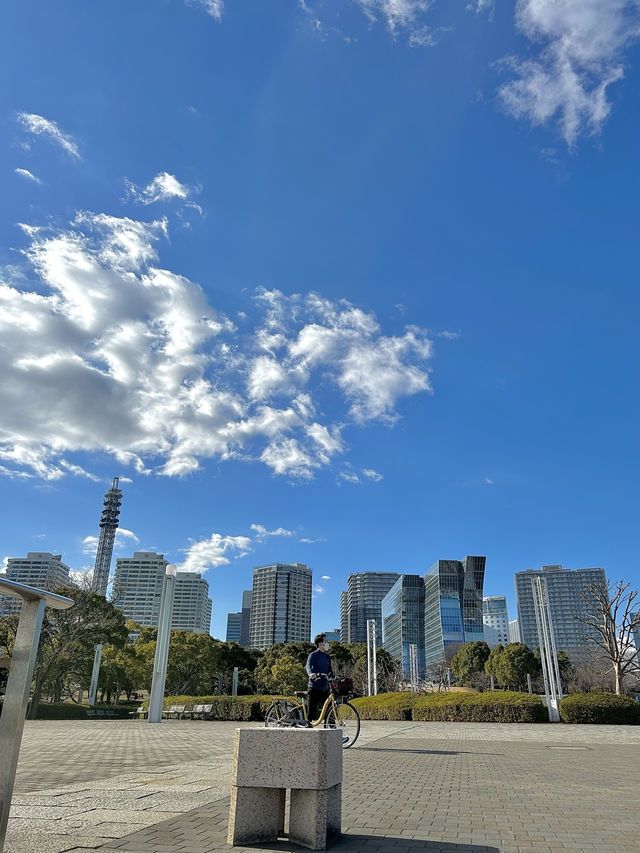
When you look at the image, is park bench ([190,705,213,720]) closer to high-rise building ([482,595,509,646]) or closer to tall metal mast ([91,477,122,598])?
tall metal mast ([91,477,122,598])

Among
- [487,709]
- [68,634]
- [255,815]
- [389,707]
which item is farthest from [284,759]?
[68,634]

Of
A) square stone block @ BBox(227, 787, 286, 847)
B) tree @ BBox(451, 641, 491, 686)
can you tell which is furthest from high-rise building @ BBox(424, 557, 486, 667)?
square stone block @ BBox(227, 787, 286, 847)

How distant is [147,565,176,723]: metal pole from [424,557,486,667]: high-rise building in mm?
102253

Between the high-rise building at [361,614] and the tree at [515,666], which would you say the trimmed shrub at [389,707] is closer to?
the tree at [515,666]

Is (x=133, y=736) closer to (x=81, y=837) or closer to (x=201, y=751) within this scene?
(x=201, y=751)

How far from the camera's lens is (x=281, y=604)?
132 m

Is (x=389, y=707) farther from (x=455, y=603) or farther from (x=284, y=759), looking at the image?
(x=455, y=603)

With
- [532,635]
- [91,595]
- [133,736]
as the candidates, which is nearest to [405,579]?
[532,635]

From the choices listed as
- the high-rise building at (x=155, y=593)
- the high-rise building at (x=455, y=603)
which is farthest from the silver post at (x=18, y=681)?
the high-rise building at (x=155, y=593)

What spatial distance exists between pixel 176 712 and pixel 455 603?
103 meters

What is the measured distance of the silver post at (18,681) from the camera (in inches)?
115

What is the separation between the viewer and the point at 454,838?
4.01 metres

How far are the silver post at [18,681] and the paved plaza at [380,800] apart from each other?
912 mm

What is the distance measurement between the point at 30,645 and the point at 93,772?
530 centimetres
